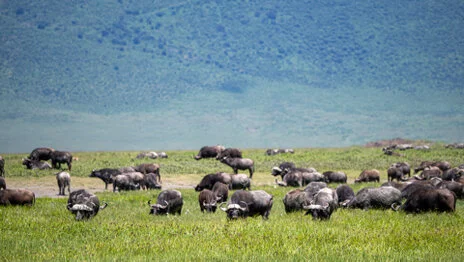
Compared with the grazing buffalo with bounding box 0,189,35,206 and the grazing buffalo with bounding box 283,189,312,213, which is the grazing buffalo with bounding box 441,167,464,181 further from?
the grazing buffalo with bounding box 0,189,35,206

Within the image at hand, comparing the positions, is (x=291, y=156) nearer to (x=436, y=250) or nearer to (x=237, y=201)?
(x=237, y=201)

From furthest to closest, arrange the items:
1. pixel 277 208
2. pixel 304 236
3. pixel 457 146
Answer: pixel 457 146, pixel 277 208, pixel 304 236

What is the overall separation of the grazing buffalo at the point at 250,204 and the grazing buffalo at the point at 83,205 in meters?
5.20

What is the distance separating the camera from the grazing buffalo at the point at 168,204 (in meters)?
22.3

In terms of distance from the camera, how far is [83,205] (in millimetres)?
19328

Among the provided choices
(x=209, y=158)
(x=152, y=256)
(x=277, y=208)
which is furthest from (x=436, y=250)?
(x=209, y=158)

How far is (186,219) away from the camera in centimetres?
2022

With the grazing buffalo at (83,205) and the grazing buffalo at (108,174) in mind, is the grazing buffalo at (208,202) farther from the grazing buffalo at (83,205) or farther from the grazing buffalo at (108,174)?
the grazing buffalo at (108,174)

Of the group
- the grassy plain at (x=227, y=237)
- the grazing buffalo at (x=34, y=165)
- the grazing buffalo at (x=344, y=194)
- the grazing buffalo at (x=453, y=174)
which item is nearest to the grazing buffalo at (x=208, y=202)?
the grassy plain at (x=227, y=237)

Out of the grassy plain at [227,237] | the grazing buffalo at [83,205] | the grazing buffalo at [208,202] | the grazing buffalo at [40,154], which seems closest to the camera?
the grassy plain at [227,237]

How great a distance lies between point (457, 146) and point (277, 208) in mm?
68206

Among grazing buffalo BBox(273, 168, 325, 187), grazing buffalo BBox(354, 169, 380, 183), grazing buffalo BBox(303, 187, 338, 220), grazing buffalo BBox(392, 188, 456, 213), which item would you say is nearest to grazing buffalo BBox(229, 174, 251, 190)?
grazing buffalo BBox(273, 168, 325, 187)

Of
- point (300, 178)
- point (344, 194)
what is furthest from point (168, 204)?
point (300, 178)

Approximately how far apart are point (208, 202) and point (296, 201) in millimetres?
4076
